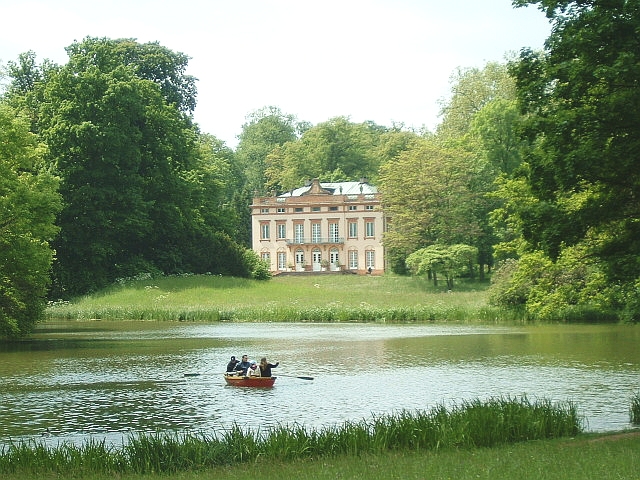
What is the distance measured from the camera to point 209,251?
6981 centimetres

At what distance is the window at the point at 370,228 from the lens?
89.7 metres

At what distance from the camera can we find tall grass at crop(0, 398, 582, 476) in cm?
1245

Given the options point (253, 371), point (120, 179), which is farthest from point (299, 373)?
point (120, 179)

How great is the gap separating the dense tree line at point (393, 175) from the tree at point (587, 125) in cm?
3

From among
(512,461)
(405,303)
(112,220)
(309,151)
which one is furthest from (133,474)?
(309,151)

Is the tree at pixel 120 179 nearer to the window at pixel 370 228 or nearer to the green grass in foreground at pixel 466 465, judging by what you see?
the window at pixel 370 228

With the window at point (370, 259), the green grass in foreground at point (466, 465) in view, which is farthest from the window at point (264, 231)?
the green grass in foreground at point (466, 465)

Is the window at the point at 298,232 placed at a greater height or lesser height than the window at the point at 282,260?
greater

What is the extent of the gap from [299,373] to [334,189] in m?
67.4

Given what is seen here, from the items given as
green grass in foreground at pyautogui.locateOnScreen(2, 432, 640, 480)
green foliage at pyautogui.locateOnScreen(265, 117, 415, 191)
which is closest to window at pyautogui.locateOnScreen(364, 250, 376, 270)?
green foliage at pyautogui.locateOnScreen(265, 117, 415, 191)

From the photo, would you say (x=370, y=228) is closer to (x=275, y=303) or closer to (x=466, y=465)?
(x=275, y=303)

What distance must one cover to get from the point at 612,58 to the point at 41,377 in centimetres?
1664

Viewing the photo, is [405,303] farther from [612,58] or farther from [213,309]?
[612,58]

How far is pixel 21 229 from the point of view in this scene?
108ft
